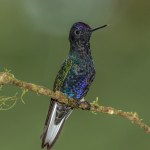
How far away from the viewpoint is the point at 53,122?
20.0ft

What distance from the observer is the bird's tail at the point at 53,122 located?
5.85 meters

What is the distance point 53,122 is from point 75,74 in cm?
65

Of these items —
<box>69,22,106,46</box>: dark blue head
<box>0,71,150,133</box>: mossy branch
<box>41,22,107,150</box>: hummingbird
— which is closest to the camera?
<box>0,71,150,133</box>: mossy branch

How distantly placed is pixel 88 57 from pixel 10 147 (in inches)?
140

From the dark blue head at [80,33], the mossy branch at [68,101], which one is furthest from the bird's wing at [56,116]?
the mossy branch at [68,101]

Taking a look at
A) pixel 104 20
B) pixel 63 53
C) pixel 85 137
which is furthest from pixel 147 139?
pixel 104 20

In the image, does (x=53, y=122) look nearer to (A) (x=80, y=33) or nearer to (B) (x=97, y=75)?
(A) (x=80, y=33)

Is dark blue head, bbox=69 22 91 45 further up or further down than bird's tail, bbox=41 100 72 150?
further up

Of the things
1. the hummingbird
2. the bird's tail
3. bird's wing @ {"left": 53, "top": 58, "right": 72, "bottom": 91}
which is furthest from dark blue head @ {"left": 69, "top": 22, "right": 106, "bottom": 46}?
the bird's tail

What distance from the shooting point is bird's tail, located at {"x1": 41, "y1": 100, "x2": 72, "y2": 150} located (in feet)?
19.2

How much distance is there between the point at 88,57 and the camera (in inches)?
230

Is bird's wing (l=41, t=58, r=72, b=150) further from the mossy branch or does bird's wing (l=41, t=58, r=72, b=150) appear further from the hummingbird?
the mossy branch

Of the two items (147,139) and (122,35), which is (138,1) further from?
(147,139)

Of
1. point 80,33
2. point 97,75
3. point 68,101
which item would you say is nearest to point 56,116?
point 68,101
